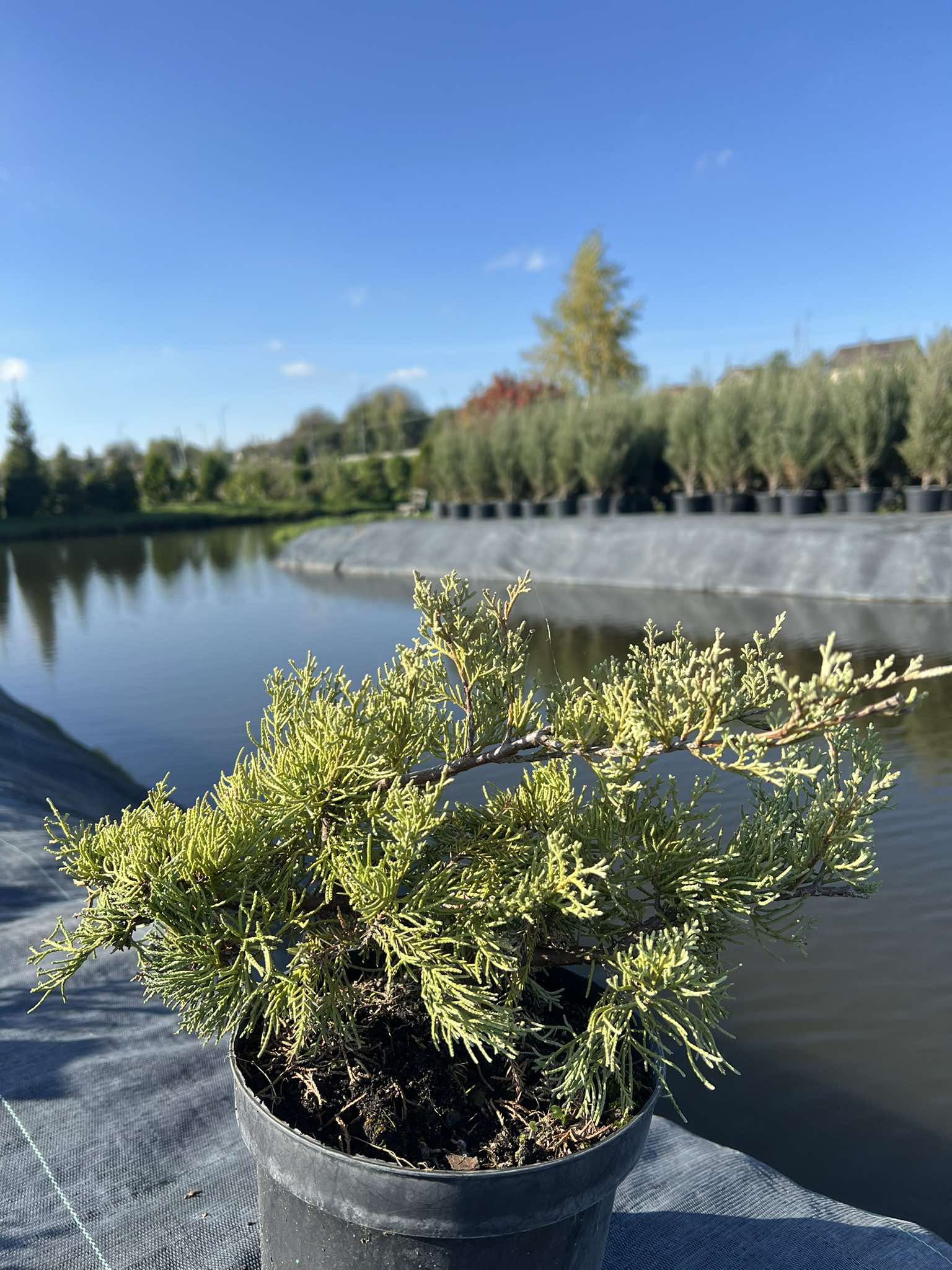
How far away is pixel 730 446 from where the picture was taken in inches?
613

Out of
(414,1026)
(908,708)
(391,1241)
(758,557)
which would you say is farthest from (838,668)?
(758,557)

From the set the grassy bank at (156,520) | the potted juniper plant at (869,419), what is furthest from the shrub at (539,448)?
the grassy bank at (156,520)

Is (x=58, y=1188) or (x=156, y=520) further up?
(x=156, y=520)

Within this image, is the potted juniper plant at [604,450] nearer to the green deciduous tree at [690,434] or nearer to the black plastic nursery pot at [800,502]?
the green deciduous tree at [690,434]

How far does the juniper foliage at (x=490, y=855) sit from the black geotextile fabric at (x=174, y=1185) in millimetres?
826

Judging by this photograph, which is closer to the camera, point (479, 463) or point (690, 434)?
point (690, 434)

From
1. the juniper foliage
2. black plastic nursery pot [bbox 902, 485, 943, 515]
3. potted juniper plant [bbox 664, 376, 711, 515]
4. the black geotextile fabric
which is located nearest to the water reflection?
the black geotextile fabric

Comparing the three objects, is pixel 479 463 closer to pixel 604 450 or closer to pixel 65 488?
pixel 604 450

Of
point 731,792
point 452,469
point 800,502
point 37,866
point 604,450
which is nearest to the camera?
point 37,866

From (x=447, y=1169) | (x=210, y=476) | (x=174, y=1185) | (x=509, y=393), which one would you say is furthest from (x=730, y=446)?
(x=210, y=476)

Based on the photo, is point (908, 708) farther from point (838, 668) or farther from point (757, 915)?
point (757, 915)

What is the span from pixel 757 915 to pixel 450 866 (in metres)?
0.56

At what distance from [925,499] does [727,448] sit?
362 centimetres

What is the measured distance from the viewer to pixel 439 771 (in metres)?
1.55
